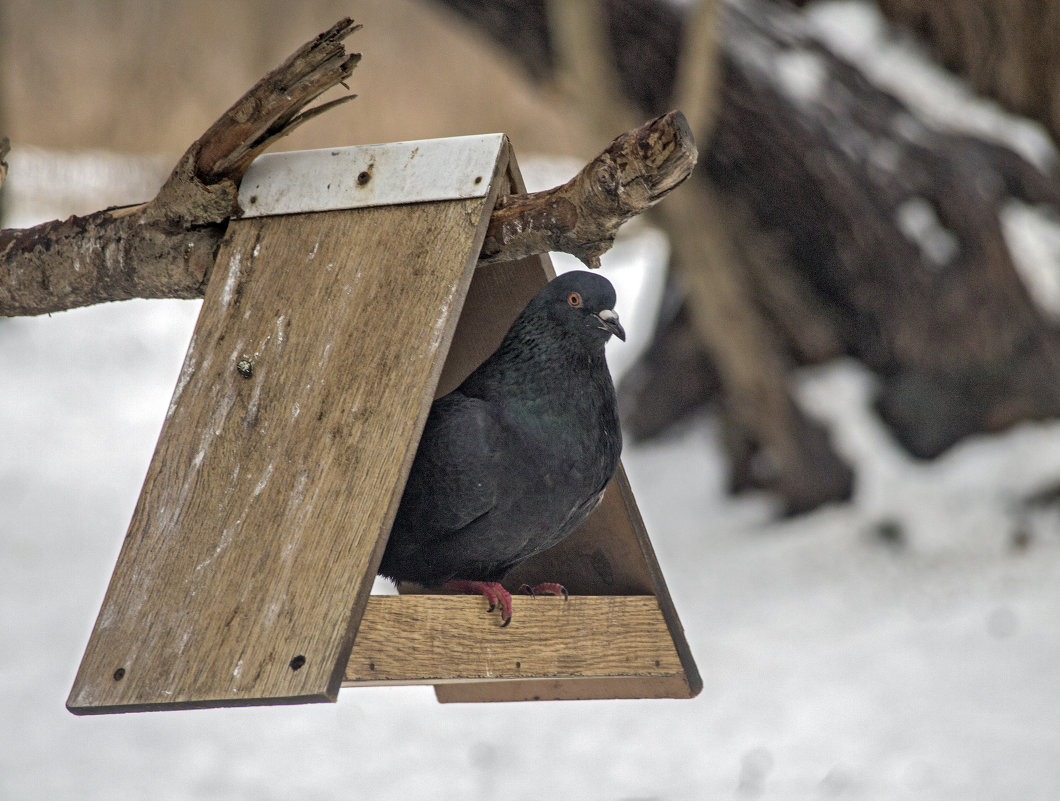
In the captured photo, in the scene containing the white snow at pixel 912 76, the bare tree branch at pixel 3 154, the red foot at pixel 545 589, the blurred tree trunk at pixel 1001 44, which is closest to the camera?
the red foot at pixel 545 589

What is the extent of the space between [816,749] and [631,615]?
71.7 inches

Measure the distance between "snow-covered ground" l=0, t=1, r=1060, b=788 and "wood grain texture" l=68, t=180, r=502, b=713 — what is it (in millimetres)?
2190

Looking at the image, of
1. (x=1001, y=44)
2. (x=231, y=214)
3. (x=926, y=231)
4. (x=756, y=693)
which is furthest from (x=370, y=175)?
(x=1001, y=44)

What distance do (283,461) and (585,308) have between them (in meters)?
0.69

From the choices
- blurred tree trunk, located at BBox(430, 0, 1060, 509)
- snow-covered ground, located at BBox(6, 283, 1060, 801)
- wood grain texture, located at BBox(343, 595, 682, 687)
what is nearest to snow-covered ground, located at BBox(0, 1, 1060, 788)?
snow-covered ground, located at BBox(6, 283, 1060, 801)

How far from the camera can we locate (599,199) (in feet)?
6.61

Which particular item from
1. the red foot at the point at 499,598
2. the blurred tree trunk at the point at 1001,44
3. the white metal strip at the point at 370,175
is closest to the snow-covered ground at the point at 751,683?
the blurred tree trunk at the point at 1001,44

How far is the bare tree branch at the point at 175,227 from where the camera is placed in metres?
2.25

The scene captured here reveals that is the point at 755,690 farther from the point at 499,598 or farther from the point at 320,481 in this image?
the point at 320,481

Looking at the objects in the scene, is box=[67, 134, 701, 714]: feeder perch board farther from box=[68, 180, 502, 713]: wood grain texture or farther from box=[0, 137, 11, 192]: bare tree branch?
box=[0, 137, 11, 192]: bare tree branch

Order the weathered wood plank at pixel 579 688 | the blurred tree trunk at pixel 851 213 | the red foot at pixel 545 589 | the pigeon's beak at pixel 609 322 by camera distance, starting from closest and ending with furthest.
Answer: the pigeon's beak at pixel 609 322
the red foot at pixel 545 589
the weathered wood plank at pixel 579 688
the blurred tree trunk at pixel 851 213

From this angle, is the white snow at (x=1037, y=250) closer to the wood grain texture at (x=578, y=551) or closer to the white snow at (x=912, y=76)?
the white snow at (x=912, y=76)

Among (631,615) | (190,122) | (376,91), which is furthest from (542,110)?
(631,615)

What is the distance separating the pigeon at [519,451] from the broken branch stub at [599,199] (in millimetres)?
168
